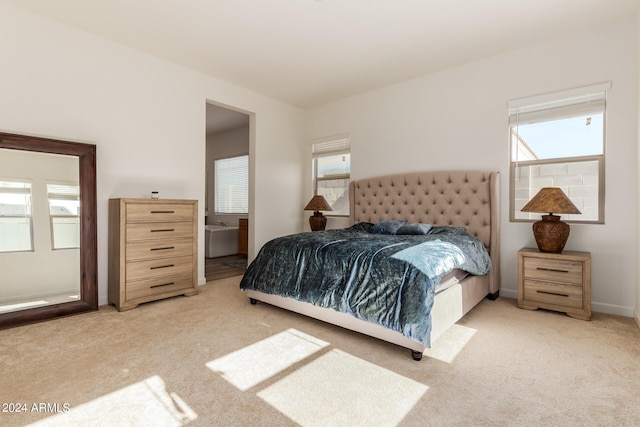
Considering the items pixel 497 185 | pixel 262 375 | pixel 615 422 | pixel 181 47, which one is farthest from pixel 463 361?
pixel 181 47

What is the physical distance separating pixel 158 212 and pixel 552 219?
12.7ft

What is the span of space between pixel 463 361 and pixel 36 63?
4.25m

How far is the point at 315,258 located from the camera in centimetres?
260

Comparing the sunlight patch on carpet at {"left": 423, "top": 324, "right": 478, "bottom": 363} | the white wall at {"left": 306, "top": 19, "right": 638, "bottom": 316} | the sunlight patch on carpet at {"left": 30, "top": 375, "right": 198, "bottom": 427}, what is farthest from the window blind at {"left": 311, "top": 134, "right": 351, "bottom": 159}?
the sunlight patch on carpet at {"left": 30, "top": 375, "right": 198, "bottom": 427}

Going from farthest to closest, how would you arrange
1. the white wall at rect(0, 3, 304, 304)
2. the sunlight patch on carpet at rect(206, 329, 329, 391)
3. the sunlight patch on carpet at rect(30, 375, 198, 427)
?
the white wall at rect(0, 3, 304, 304), the sunlight patch on carpet at rect(206, 329, 329, 391), the sunlight patch on carpet at rect(30, 375, 198, 427)

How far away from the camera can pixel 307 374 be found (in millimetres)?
1836

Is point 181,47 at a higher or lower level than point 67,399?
higher

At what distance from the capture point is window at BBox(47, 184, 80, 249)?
112 inches

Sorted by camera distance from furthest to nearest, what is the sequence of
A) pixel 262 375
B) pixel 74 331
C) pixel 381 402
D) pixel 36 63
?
pixel 36 63
pixel 74 331
pixel 262 375
pixel 381 402

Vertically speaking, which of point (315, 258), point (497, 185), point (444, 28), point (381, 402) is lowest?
point (381, 402)

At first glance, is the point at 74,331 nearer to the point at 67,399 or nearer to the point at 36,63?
the point at 67,399

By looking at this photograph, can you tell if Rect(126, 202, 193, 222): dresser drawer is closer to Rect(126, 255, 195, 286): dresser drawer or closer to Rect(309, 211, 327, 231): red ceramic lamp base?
Rect(126, 255, 195, 286): dresser drawer

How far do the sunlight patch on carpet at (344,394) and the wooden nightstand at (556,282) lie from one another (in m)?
1.89

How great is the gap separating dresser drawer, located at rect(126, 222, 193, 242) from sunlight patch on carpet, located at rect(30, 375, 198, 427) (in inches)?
67.8
